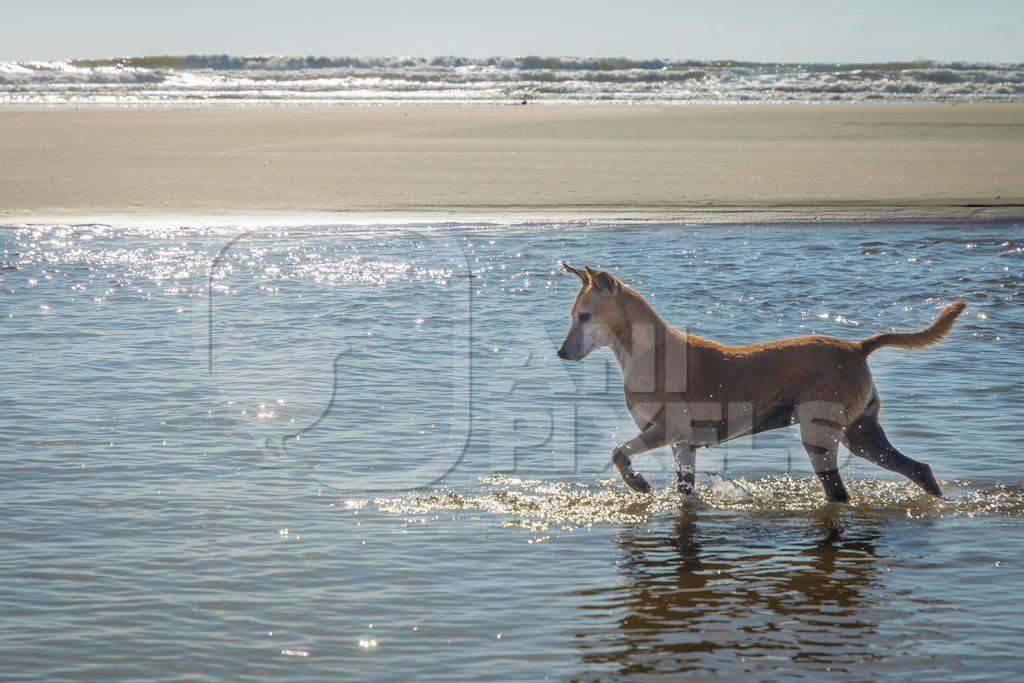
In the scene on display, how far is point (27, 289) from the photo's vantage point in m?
14.7

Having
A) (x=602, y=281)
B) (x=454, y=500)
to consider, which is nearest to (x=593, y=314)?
(x=602, y=281)

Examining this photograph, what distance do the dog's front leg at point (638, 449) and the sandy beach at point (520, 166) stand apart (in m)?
11.9

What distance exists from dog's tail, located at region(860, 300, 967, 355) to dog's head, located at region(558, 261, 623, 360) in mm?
1602

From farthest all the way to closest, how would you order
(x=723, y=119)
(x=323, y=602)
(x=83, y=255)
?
1. (x=723, y=119)
2. (x=83, y=255)
3. (x=323, y=602)

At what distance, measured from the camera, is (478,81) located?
68500mm

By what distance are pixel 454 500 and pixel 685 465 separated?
1509 millimetres

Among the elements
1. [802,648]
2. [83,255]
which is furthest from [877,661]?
[83,255]

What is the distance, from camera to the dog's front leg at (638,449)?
26.6 feet

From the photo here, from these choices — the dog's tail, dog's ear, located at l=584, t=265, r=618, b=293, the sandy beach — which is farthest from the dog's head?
the sandy beach

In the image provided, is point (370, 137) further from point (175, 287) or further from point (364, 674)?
point (364, 674)

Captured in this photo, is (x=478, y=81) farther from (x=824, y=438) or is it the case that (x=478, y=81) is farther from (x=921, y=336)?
(x=824, y=438)

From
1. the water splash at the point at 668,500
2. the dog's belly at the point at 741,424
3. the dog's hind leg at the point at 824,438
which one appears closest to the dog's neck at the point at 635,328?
the dog's belly at the point at 741,424

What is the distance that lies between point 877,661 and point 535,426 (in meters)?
4.29

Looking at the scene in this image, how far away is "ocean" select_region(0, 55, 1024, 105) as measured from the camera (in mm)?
52906
